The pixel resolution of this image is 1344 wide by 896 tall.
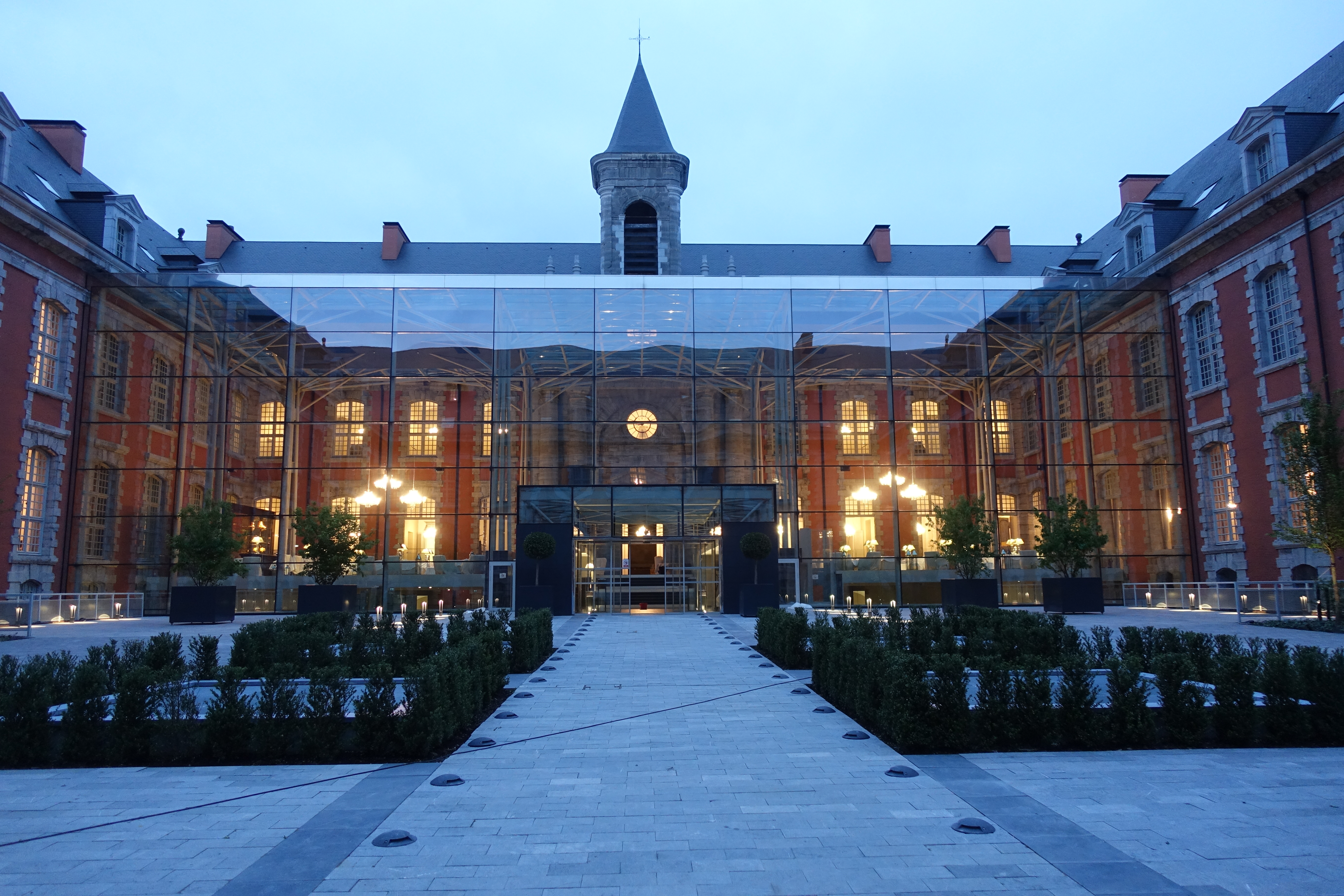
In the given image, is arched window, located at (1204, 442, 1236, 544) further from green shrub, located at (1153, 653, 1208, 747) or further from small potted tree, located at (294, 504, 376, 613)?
small potted tree, located at (294, 504, 376, 613)

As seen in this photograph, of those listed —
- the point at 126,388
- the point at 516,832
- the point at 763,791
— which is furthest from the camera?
the point at 126,388

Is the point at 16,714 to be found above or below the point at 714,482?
below

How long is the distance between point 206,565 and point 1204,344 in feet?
86.6

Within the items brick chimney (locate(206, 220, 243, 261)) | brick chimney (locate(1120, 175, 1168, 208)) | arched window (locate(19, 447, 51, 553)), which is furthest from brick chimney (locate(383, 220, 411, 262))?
brick chimney (locate(1120, 175, 1168, 208))

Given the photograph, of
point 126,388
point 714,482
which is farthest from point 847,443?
point 126,388

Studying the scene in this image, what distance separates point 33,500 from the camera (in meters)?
22.3

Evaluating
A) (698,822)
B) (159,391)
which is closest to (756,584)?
(698,822)

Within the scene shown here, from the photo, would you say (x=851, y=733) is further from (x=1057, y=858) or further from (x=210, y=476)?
(x=210, y=476)

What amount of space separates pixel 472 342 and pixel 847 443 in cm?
1554

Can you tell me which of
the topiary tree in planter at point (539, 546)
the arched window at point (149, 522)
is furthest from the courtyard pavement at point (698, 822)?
the arched window at point (149, 522)

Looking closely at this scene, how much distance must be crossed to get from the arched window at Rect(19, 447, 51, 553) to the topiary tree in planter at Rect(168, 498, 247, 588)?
412cm

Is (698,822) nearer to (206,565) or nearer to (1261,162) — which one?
(206,565)

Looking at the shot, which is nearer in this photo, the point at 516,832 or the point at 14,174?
the point at 516,832

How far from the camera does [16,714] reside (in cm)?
620
